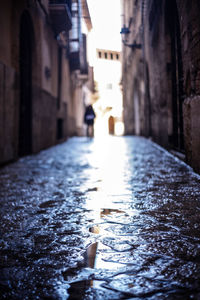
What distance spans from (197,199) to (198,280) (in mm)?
1283

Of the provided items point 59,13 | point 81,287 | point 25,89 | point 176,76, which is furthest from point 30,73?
point 81,287

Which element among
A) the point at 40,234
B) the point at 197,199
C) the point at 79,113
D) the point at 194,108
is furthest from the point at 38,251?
the point at 79,113

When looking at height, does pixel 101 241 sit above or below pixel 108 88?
below

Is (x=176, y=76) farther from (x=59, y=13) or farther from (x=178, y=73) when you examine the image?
(x=59, y=13)

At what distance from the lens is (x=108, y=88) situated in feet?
104

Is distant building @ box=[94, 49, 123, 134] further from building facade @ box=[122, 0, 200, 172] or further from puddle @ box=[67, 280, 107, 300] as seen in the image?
puddle @ box=[67, 280, 107, 300]

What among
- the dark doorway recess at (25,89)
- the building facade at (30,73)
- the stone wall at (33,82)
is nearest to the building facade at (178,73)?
the building facade at (30,73)

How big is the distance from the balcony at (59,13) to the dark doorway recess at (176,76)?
142 inches

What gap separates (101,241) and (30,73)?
6.07 metres

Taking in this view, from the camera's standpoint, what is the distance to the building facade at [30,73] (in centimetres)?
496

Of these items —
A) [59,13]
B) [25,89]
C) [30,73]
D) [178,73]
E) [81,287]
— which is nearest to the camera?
[81,287]

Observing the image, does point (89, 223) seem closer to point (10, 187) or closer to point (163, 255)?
point (163, 255)

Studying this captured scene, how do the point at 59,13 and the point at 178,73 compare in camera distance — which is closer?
the point at 178,73

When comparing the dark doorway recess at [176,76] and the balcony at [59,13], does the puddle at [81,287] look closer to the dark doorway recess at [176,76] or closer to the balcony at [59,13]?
the dark doorway recess at [176,76]
